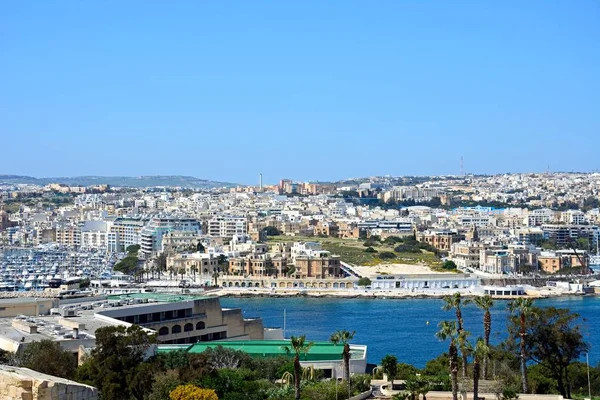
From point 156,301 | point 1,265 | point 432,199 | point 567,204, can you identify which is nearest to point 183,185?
point 432,199

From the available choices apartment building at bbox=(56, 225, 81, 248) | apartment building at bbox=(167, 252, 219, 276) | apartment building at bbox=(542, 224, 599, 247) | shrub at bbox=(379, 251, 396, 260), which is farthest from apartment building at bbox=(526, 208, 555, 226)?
apartment building at bbox=(167, 252, 219, 276)

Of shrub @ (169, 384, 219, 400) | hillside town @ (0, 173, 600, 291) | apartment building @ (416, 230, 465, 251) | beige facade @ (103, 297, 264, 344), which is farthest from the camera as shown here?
apartment building @ (416, 230, 465, 251)

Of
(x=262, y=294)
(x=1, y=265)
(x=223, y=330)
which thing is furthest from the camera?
(x=1, y=265)

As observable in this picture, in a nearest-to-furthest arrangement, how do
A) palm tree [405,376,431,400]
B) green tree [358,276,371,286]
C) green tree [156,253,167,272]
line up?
palm tree [405,376,431,400]
green tree [358,276,371,286]
green tree [156,253,167,272]

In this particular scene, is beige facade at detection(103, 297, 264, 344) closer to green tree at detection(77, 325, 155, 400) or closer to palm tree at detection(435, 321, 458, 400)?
green tree at detection(77, 325, 155, 400)

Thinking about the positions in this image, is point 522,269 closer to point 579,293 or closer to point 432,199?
point 579,293

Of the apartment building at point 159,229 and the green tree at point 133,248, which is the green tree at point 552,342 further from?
the green tree at point 133,248
